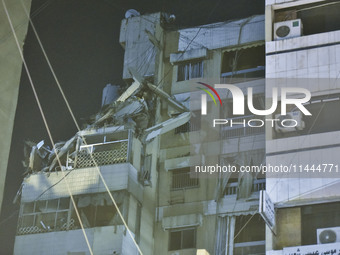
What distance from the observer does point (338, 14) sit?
9.90m

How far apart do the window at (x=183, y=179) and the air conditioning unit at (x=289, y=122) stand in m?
1.10

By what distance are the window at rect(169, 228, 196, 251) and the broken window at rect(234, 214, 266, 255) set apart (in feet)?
1.66

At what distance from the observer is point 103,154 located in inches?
399

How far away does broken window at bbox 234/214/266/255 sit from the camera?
920 centimetres

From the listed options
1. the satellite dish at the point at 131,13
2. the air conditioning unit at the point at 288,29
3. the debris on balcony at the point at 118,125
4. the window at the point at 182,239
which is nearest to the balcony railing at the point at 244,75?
the air conditioning unit at the point at 288,29

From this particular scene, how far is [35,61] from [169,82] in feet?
6.41

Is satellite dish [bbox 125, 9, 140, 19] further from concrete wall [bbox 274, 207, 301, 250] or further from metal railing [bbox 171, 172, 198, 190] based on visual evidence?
concrete wall [bbox 274, 207, 301, 250]

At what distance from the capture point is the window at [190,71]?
10.2 m

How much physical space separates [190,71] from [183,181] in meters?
1.34

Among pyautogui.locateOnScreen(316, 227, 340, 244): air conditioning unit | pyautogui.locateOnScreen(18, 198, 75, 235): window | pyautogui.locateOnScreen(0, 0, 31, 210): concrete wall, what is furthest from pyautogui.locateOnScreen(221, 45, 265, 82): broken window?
pyautogui.locateOnScreen(0, 0, 31, 210): concrete wall

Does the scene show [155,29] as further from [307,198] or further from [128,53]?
[307,198]

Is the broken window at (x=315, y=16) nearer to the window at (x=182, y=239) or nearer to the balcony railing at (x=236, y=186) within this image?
the balcony railing at (x=236, y=186)

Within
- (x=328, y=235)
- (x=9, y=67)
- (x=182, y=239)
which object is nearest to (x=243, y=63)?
(x=182, y=239)

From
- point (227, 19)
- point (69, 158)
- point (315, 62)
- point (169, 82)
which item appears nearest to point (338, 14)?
point (315, 62)
